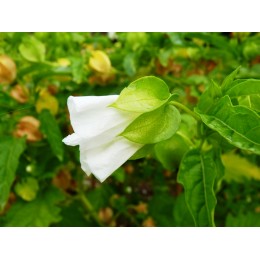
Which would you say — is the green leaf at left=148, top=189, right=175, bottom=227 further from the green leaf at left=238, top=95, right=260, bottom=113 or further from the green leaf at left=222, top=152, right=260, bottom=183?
the green leaf at left=238, top=95, right=260, bottom=113

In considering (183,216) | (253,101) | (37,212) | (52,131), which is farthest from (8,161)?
(253,101)

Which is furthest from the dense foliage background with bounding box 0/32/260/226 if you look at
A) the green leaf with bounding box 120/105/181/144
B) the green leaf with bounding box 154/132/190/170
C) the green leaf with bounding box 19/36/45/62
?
the green leaf with bounding box 120/105/181/144

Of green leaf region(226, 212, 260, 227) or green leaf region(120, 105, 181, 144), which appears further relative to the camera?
green leaf region(226, 212, 260, 227)

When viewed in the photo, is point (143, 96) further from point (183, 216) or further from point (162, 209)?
point (162, 209)

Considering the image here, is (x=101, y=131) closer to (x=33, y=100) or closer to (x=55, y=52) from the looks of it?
(x=33, y=100)

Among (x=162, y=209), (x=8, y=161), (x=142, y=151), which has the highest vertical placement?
(x=142, y=151)

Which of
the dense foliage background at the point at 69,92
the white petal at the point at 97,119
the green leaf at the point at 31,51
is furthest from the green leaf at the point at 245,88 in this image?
the green leaf at the point at 31,51
